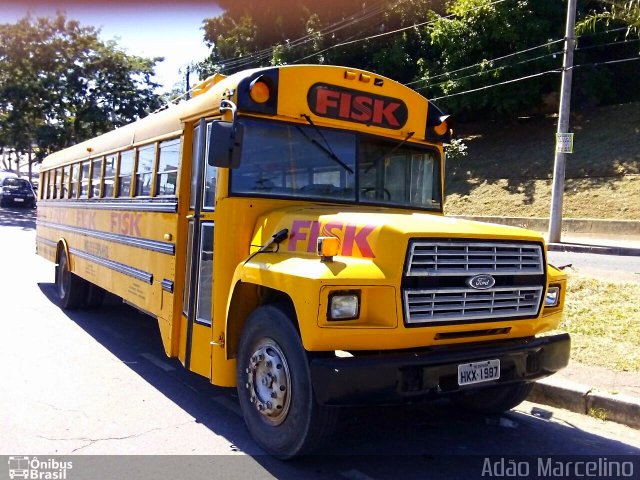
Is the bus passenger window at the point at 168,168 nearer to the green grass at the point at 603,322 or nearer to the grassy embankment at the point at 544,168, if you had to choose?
the green grass at the point at 603,322

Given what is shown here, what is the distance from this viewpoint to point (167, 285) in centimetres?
535

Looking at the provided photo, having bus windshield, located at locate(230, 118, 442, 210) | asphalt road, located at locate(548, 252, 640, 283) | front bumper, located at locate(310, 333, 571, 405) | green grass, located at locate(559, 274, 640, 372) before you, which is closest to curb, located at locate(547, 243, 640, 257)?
asphalt road, located at locate(548, 252, 640, 283)

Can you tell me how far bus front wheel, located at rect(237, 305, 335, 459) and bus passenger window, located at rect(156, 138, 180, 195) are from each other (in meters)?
1.81

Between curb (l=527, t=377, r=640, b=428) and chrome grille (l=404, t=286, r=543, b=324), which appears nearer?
chrome grille (l=404, t=286, r=543, b=324)

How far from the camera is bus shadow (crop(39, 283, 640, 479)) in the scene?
4.04 metres

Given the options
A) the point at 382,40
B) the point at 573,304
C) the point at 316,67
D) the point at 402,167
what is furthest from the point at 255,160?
the point at 382,40

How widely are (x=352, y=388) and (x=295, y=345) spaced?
46 centimetres

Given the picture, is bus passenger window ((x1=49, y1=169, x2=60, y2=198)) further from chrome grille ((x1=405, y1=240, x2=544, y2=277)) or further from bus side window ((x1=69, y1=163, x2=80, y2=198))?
chrome grille ((x1=405, y1=240, x2=544, y2=277))

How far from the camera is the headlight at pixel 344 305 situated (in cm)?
359

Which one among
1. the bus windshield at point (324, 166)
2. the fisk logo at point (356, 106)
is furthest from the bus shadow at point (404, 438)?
the fisk logo at point (356, 106)

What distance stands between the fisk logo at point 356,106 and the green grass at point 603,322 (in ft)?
9.72

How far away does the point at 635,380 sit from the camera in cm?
533

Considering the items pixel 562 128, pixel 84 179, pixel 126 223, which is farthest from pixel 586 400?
pixel 562 128

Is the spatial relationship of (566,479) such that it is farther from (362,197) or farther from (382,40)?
(382,40)
